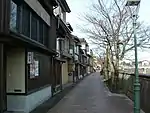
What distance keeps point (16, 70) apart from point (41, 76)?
4.37m

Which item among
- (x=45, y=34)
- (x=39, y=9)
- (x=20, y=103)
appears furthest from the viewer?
(x=45, y=34)

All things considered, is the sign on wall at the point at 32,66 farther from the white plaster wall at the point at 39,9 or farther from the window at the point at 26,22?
the white plaster wall at the point at 39,9

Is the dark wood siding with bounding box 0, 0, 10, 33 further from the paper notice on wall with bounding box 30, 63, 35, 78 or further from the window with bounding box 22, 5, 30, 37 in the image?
the paper notice on wall with bounding box 30, 63, 35, 78

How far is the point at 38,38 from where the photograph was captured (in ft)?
57.1

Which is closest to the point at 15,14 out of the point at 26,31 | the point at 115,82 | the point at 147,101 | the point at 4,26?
the point at 26,31

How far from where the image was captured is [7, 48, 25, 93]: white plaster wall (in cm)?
1325

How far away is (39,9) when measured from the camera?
17031 mm

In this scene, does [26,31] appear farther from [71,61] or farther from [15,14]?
[71,61]

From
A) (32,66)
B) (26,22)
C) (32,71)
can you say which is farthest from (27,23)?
(32,71)

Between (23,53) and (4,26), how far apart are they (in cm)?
326

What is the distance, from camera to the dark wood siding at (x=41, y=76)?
14.7 metres

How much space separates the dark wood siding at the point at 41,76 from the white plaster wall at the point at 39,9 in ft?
7.62

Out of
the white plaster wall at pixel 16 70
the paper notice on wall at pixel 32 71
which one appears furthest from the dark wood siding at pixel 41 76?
the white plaster wall at pixel 16 70

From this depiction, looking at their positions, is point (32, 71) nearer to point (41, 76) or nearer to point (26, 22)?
point (26, 22)
